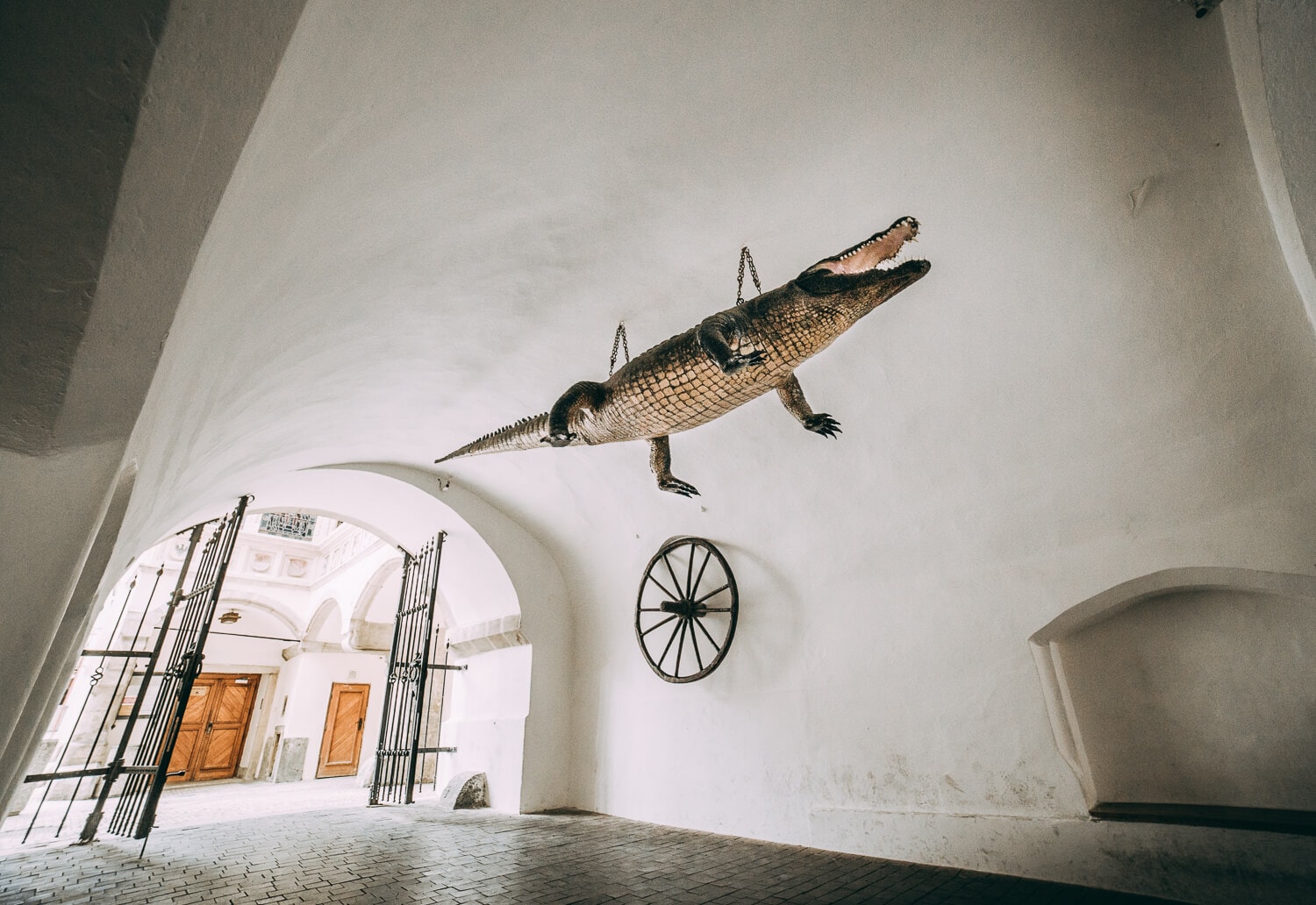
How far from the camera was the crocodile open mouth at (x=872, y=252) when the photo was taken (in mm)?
2387

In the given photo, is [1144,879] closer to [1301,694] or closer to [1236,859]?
[1236,859]

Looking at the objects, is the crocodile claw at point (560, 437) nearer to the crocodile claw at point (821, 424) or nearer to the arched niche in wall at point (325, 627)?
the crocodile claw at point (821, 424)

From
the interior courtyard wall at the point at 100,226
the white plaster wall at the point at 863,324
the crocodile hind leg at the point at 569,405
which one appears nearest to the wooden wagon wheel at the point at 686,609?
the white plaster wall at the point at 863,324

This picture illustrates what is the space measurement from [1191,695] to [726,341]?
305 cm

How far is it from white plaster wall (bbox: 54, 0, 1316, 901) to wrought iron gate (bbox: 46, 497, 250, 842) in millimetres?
1141

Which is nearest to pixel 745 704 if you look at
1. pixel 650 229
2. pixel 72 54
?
pixel 650 229

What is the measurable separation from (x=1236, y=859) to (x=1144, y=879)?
370 mm

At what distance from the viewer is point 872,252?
2.43 meters

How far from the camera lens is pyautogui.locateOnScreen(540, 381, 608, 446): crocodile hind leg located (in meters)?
3.21

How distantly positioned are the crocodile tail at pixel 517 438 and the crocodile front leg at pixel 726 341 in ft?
4.16

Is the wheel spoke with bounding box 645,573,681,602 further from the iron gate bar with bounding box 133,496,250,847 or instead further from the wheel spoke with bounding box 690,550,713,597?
the iron gate bar with bounding box 133,496,250,847

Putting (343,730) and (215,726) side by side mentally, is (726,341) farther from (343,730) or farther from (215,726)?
(215,726)

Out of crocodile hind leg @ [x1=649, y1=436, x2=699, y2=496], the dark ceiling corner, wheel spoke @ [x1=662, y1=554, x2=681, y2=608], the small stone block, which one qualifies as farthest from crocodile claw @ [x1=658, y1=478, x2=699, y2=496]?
the small stone block

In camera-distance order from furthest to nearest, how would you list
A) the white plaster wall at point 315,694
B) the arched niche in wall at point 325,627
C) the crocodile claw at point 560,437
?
1. the arched niche in wall at point 325,627
2. the white plaster wall at point 315,694
3. the crocodile claw at point 560,437
